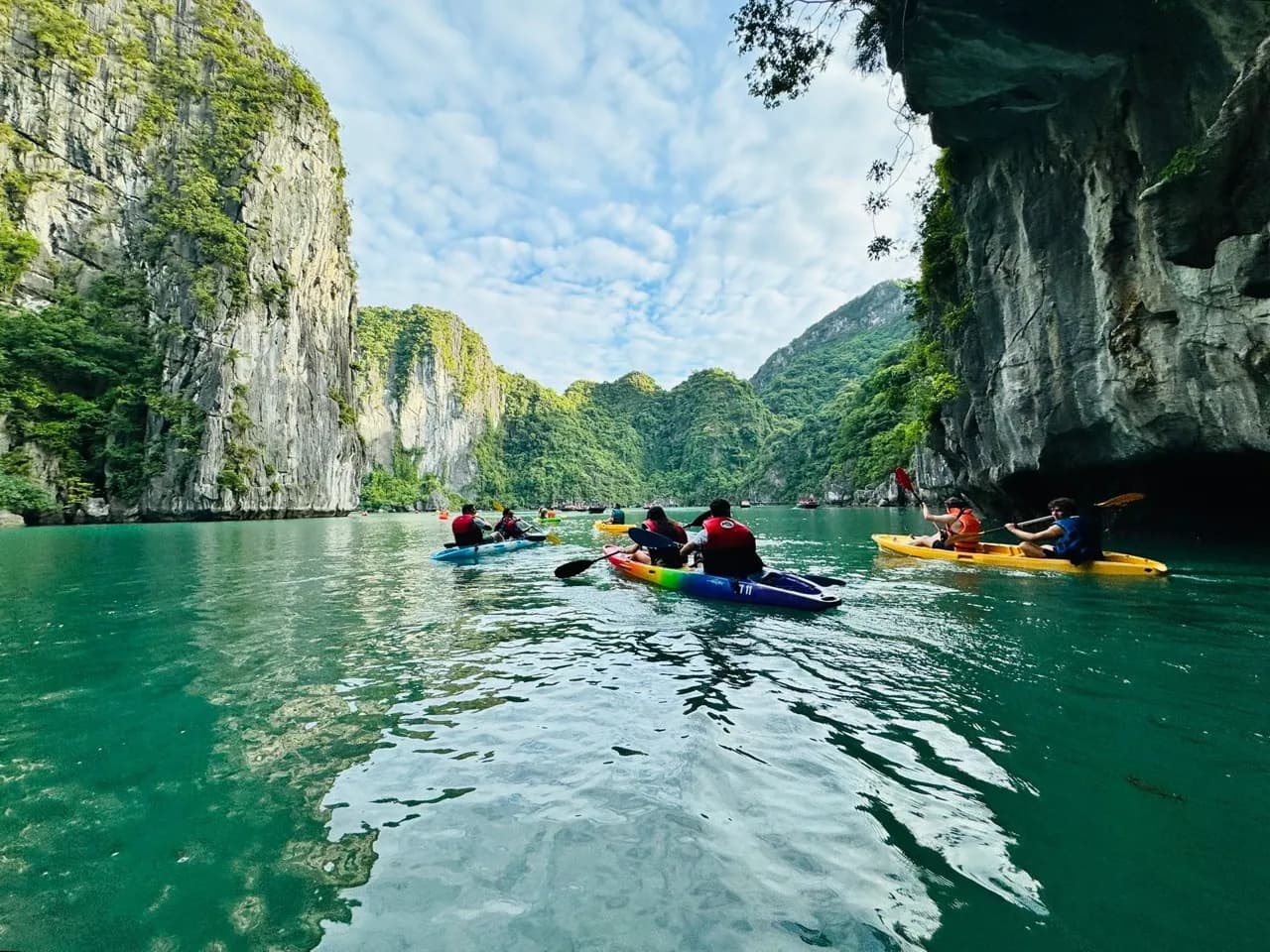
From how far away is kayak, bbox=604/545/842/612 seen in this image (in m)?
8.05

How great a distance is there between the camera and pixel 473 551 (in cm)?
1522

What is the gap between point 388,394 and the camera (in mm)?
100750

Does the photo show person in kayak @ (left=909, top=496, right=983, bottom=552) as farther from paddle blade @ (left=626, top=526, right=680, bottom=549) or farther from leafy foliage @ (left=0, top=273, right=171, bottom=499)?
leafy foliage @ (left=0, top=273, right=171, bottom=499)

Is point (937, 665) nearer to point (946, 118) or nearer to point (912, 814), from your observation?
point (912, 814)

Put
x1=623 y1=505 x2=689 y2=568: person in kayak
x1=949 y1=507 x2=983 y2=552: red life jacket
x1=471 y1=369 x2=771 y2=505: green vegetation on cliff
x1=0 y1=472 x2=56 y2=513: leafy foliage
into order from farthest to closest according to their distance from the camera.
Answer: x1=471 y1=369 x2=771 y2=505: green vegetation on cliff < x1=0 y1=472 x2=56 y2=513: leafy foliage < x1=949 y1=507 x2=983 y2=552: red life jacket < x1=623 y1=505 x2=689 y2=568: person in kayak

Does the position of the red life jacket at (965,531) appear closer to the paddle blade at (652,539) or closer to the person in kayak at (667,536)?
the person in kayak at (667,536)

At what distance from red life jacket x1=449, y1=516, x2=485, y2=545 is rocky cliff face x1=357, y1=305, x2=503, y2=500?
270 ft

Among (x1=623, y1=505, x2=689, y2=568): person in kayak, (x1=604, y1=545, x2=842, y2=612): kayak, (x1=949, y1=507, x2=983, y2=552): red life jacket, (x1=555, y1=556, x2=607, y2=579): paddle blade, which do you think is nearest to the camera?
(x1=604, y1=545, x2=842, y2=612): kayak

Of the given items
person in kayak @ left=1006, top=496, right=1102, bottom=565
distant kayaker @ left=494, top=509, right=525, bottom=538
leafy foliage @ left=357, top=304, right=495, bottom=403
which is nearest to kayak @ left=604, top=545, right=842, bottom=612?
person in kayak @ left=1006, top=496, right=1102, bottom=565

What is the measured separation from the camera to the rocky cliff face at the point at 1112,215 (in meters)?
7.91

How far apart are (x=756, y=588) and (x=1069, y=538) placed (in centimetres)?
667

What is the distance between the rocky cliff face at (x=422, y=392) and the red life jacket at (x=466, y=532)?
82.3 meters

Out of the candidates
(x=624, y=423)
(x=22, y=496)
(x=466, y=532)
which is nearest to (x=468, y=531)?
(x=466, y=532)

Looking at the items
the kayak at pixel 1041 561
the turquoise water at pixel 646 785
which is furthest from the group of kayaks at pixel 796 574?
the turquoise water at pixel 646 785
